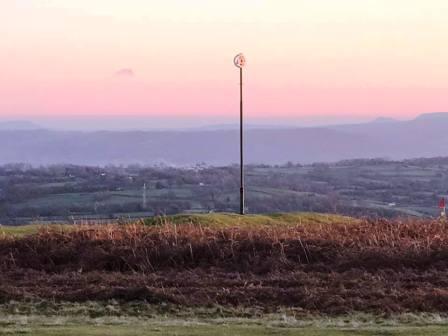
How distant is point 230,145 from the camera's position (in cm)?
10112

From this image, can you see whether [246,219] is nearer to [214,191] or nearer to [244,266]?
[244,266]

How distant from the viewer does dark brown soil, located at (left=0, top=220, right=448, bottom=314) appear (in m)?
16.0

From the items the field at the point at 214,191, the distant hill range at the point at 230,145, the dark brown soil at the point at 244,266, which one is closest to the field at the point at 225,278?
the dark brown soil at the point at 244,266

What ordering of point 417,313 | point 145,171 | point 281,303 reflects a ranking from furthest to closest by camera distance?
point 145,171
point 281,303
point 417,313

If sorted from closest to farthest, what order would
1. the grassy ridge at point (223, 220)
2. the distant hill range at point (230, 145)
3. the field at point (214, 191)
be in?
the grassy ridge at point (223, 220) → the field at point (214, 191) → the distant hill range at point (230, 145)

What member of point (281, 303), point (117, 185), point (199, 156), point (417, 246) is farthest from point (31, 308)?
point (199, 156)

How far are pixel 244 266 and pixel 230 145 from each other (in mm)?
81568

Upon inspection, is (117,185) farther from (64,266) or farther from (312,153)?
(312,153)

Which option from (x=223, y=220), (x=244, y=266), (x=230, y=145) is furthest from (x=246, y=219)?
(x=230, y=145)

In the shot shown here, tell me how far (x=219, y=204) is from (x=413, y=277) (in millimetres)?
23322

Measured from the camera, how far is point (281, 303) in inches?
619

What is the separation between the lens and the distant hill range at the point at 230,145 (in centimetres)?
9694

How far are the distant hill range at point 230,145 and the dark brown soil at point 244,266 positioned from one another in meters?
69.3

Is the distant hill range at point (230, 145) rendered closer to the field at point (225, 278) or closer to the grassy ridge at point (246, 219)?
the grassy ridge at point (246, 219)
